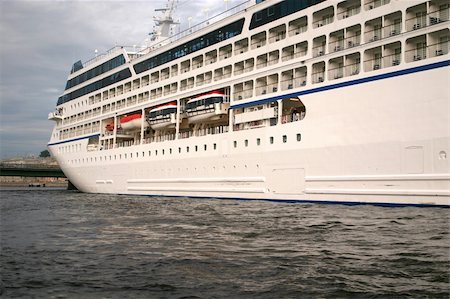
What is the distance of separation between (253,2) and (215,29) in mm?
3184

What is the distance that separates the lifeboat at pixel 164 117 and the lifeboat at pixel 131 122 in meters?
1.96

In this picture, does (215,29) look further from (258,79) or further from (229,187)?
(229,187)

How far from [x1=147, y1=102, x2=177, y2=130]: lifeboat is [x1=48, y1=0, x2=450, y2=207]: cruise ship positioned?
0.08 meters

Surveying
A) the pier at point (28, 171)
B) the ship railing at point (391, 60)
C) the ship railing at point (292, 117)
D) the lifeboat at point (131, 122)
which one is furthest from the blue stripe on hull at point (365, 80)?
the pier at point (28, 171)

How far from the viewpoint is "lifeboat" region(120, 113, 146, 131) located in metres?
33.6

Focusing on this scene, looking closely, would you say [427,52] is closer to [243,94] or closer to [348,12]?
[348,12]

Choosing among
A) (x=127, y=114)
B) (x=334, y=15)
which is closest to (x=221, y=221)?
(x=334, y=15)

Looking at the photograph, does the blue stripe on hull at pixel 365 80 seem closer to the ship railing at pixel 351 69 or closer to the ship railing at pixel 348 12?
the ship railing at pixel 351 69

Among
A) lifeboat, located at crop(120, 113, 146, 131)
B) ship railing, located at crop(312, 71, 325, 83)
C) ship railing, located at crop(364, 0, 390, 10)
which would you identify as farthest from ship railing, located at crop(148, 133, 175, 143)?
ship railing, located at crop(364, 0, 390, 10)

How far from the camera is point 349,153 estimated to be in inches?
719

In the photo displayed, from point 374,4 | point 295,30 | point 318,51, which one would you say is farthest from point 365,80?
point 295,30

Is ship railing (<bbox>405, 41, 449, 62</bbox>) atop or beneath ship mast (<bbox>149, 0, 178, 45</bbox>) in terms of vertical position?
beneath

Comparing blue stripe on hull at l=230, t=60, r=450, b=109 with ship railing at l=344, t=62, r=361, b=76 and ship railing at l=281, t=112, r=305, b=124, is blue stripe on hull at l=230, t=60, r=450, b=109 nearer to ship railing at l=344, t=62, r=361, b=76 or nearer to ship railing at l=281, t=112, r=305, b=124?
ship railing at l=344, t=62, r=361, b=76

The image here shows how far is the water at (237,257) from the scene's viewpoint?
A: 6.96 meters
